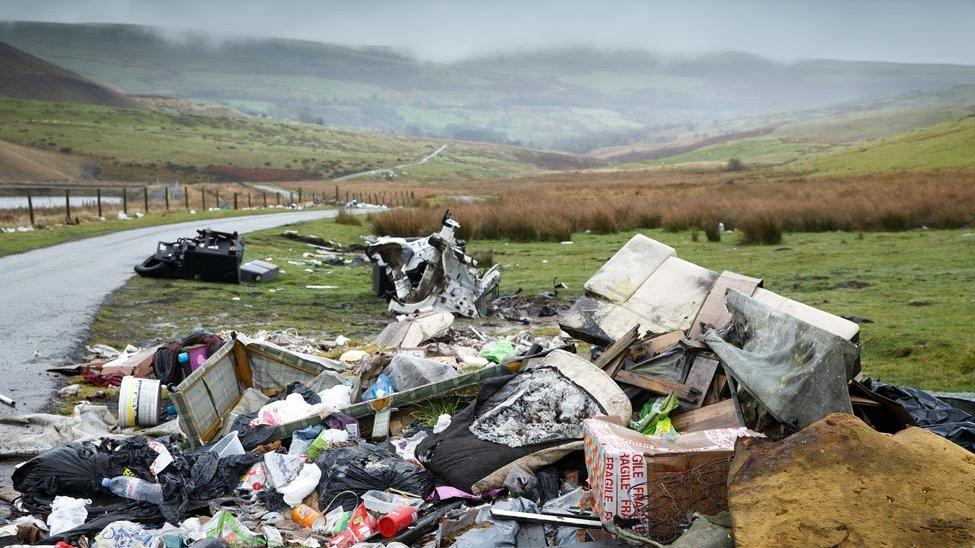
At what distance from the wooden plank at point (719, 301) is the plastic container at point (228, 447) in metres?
3.91

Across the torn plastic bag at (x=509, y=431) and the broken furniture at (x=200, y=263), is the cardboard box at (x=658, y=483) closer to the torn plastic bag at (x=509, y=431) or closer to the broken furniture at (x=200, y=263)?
the torn plastic bag at (x=509, y=431)

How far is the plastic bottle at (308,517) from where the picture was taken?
5.27m

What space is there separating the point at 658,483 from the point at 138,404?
503 cm

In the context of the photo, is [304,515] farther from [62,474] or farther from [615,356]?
[615,356]

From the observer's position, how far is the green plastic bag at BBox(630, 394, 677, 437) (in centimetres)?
565

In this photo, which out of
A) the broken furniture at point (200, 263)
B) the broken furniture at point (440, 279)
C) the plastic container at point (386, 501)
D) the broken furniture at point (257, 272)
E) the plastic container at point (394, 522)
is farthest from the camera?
the broken furniture at point (257, 272)

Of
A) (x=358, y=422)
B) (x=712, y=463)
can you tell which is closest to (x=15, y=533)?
(x=358, y=422)

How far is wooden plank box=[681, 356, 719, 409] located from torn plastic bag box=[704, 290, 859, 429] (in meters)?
0.35

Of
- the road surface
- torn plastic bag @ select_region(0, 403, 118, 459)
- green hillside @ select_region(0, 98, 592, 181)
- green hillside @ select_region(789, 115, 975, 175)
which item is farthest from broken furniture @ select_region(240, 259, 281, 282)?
green hillside @ select_region(0, 98, 592, 181)

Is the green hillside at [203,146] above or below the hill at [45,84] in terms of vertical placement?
below

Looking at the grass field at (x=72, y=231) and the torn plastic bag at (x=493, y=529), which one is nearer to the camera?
the torn plastic bag at (x=493, y=529)

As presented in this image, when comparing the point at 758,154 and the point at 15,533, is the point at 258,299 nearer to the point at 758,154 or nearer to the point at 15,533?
the point at 15,533

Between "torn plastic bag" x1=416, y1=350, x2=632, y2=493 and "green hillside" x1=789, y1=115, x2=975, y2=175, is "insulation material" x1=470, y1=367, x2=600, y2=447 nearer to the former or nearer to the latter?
"torn plastic bag" x1=416, y1=350, x2=632, y2=493

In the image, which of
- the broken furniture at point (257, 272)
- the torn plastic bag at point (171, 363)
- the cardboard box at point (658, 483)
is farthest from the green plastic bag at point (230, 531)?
the broken furniture at point (257, 272)
